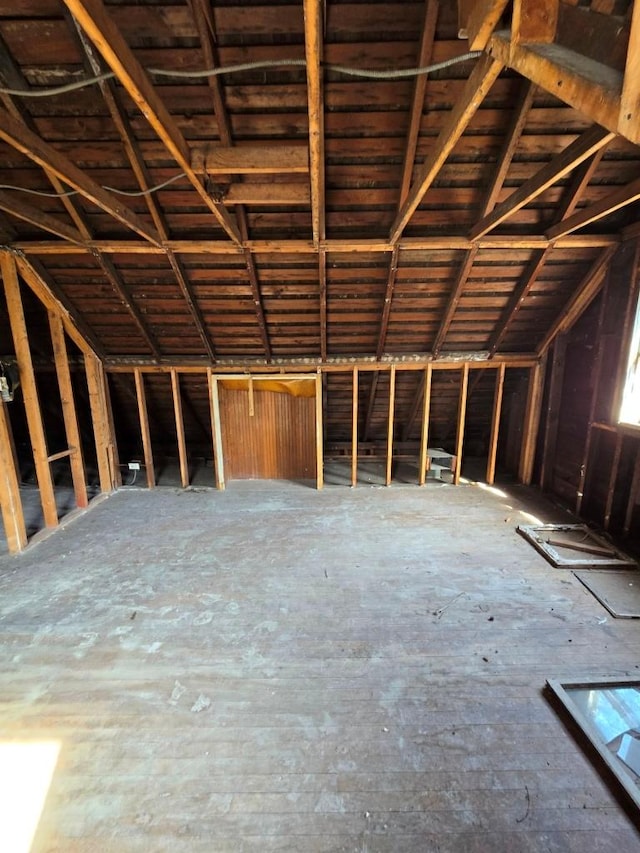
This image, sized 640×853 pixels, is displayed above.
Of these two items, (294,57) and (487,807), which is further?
(294,57)

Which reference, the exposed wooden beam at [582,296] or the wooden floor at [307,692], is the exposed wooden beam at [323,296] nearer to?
the wooden floor at [307,692]

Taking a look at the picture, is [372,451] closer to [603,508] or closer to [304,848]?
[603,508]

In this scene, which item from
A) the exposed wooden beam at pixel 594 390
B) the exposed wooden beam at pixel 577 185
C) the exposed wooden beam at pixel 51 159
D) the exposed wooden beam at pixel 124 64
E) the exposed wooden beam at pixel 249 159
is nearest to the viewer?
the exposed wooden beam at pixel 124 64

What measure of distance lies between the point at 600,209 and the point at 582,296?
5.11 feet

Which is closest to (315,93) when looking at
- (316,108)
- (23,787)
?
(316,108)

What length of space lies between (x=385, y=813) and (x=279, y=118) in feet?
13.4

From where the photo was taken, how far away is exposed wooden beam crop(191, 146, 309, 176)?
227 cm

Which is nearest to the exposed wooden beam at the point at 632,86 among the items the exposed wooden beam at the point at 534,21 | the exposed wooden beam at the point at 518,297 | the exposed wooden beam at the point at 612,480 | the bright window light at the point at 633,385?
the exposed wooden beam at the point at 534,21

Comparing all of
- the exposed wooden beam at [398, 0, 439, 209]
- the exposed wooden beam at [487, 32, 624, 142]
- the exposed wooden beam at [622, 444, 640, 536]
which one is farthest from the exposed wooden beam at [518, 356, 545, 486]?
the exposed wooden beam at [487, 32, 624, 142]

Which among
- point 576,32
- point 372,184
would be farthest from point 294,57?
point 576,32

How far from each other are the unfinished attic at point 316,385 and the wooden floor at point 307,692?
0.02 m

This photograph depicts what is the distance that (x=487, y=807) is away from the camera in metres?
1.50

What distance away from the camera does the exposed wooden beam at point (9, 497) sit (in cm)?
342

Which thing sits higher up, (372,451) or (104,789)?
(372,451)
